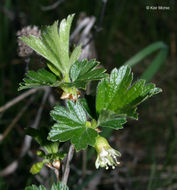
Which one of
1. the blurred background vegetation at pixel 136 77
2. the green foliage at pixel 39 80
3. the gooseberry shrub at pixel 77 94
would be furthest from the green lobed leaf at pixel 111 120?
the blurred background vegetation at pixel 136 77

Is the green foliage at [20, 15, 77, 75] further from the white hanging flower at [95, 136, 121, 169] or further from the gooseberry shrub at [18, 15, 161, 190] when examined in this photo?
the white hanging flower at [95, 136, 121, 169]

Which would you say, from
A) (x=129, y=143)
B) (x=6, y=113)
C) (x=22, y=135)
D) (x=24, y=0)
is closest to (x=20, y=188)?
(x=22, y=135)

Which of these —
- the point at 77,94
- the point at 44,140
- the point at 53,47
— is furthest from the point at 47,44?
the point at 44,140

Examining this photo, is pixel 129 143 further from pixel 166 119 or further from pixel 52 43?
pixel 52 43

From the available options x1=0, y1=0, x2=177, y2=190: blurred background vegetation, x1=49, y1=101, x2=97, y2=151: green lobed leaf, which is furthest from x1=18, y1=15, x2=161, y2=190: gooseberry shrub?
x1=0, y1=0, x2=177, y2=190: blurred background vegetation

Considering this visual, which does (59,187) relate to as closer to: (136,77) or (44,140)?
(44,140)
